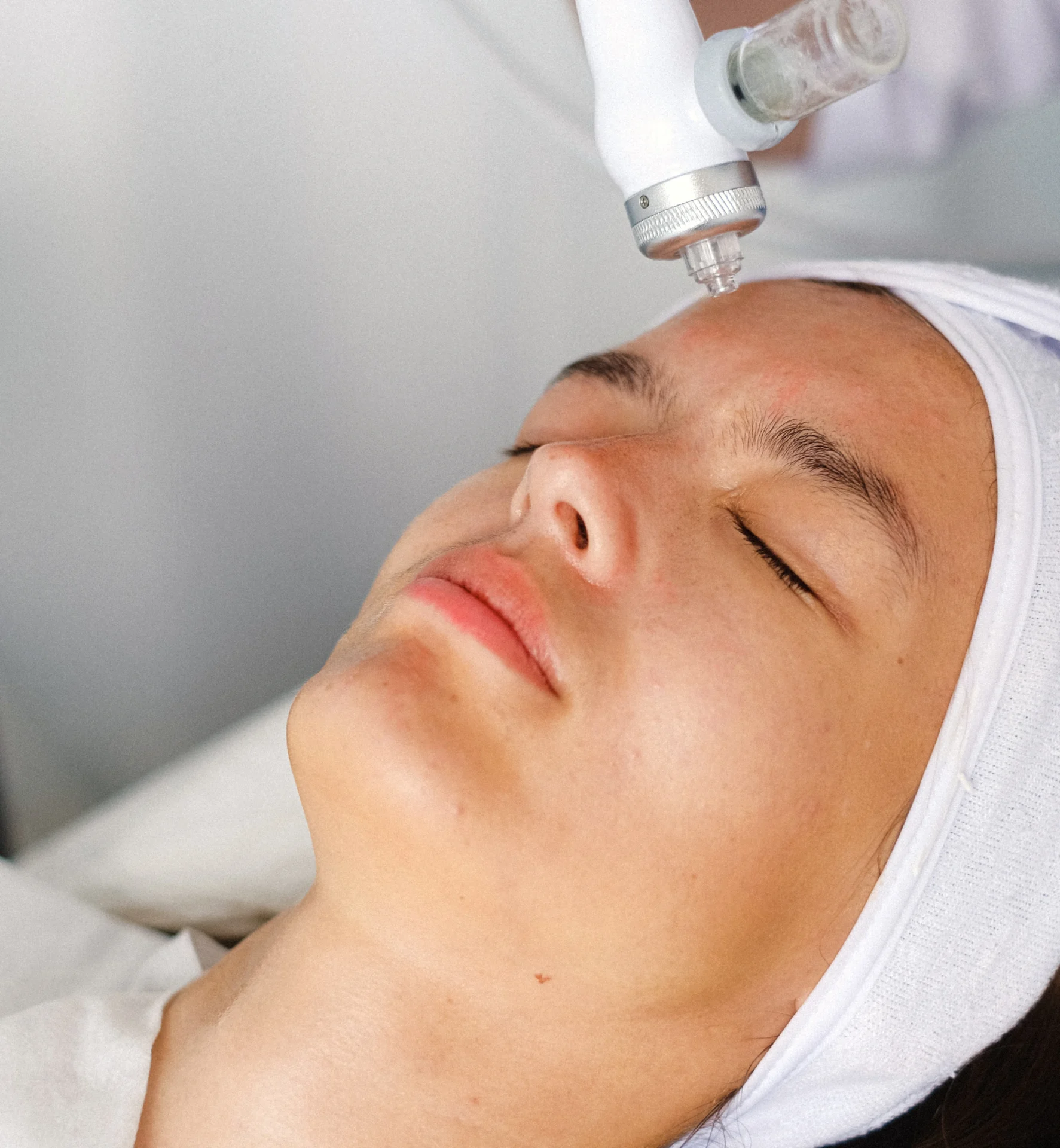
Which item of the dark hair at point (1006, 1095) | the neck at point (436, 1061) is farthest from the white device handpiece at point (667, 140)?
the dark hair at point (1006, 1095)

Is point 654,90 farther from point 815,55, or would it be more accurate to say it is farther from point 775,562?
point 775,562

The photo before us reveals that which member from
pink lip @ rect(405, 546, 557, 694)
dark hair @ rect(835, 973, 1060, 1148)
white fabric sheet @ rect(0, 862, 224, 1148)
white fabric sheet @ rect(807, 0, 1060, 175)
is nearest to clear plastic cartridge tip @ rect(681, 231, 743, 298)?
pink lip @ rect(405, 546, 557, 694)

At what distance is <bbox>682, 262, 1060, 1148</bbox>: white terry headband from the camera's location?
0.86 meters

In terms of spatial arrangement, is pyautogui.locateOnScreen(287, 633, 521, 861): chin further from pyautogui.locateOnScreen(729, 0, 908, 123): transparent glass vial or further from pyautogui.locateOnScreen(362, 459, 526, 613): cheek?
pyautogui.locateOnScreen(729, 0, 908, 123): transparent glass vial

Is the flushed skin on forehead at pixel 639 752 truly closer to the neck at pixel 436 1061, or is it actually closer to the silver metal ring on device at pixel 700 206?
the neck at pixel 436 1061

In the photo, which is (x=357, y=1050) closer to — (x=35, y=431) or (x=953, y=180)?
(x=35, y=431)

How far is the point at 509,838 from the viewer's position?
0.76 meters

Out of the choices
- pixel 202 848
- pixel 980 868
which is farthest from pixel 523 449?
pixel 202 848

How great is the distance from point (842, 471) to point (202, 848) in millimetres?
905

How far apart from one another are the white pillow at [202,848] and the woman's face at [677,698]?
492mm

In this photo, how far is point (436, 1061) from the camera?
86cm

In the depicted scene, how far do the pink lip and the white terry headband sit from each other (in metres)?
0.33

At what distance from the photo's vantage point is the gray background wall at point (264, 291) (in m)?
1.15

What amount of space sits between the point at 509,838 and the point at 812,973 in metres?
0.30
